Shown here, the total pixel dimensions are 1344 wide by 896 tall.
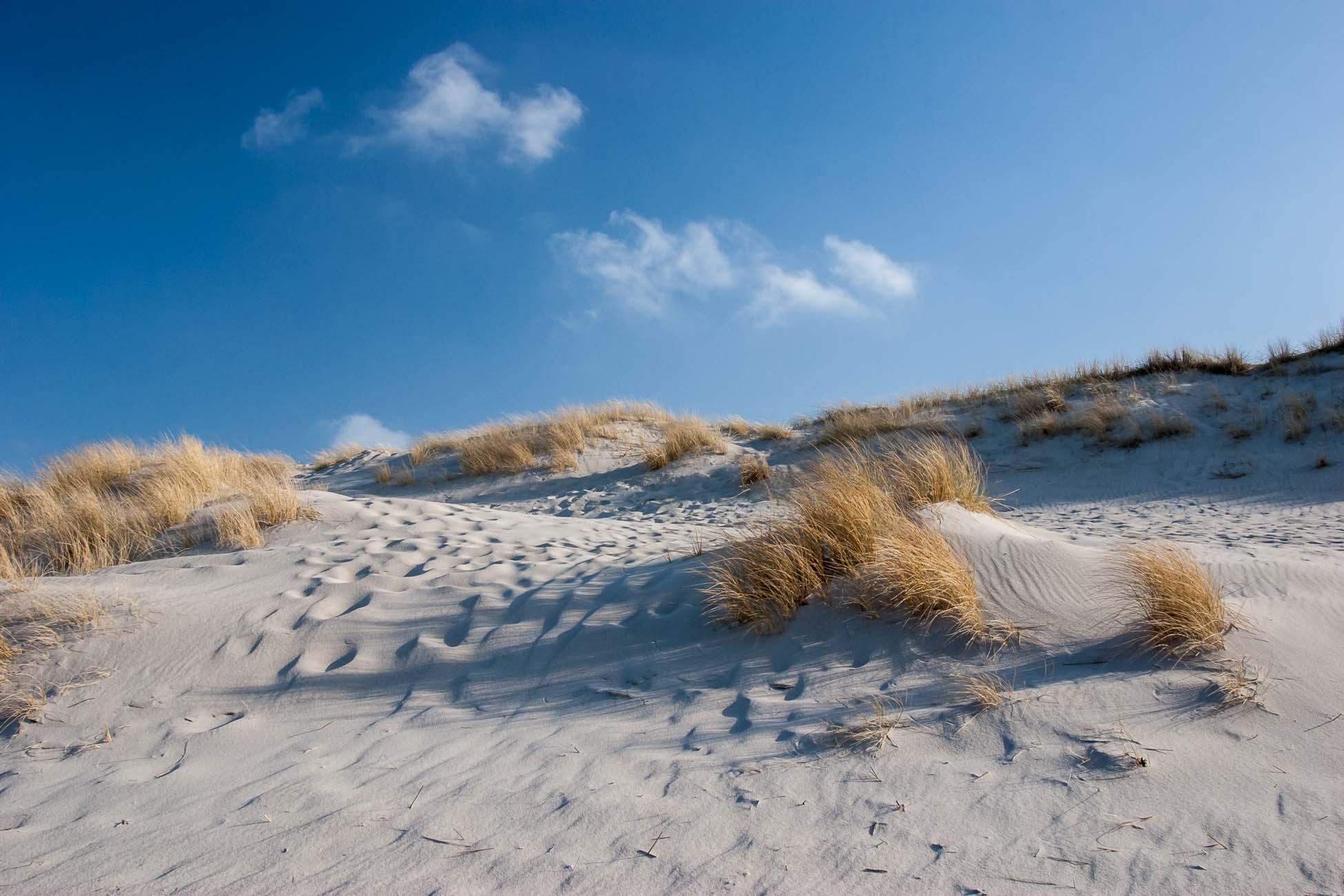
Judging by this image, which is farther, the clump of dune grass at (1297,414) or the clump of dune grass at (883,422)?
the clump of dune grass at (883,422)

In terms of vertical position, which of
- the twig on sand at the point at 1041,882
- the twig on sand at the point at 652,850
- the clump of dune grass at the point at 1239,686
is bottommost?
the twig on sand at the point at 1041,882

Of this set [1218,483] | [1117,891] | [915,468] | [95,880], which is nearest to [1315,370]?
[1218,483]

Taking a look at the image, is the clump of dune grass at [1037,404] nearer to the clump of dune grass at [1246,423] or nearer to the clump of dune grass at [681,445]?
the clump of dune grass at [1246,423]

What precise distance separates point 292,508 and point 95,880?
5.03m

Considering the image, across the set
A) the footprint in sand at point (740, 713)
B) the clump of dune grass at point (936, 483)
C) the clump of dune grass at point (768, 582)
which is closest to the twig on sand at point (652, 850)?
the footprint in sand at point (740, 713)

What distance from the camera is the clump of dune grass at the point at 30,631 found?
168 inches

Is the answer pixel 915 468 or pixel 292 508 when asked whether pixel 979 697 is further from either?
pixel 292 508

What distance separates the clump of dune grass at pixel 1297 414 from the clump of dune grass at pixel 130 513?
1267cm

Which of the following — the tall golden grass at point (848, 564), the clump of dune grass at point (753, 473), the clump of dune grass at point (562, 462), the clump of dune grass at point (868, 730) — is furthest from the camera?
the clump of dune grass at point (562, 462)

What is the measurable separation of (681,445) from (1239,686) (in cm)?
1087

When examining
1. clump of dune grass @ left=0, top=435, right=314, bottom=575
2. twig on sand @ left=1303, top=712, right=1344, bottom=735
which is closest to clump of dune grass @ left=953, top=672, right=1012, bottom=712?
twig on sand @ left=1303, top=712, right=1344, bottom=735

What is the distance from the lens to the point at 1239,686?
10.4ft

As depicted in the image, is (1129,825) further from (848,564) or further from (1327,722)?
(848,564)

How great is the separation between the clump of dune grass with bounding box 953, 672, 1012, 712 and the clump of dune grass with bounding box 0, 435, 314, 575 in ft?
20.3
